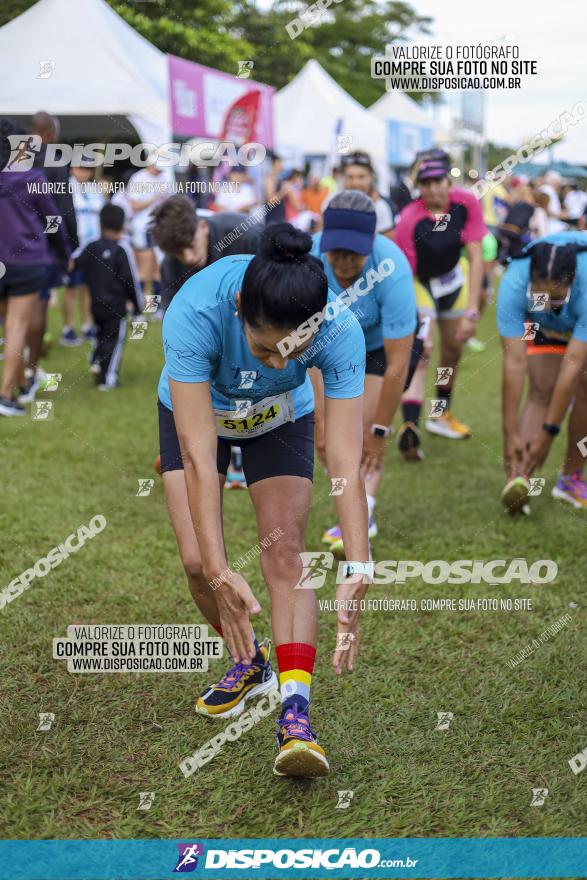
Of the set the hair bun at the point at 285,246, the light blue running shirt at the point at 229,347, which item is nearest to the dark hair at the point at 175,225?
the light blue running shirt at the point at 229,347

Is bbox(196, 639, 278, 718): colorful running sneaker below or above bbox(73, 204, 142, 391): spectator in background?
above

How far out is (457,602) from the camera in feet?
13.7

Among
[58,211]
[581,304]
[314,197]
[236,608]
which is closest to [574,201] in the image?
[314,197]

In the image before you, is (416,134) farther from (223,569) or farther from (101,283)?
(223,569)

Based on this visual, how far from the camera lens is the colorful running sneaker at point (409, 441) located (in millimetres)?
6473

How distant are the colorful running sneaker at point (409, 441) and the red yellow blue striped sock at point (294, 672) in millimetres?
3725

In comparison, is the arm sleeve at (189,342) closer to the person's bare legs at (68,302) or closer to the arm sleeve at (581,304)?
the arm sleeve at (581,304)

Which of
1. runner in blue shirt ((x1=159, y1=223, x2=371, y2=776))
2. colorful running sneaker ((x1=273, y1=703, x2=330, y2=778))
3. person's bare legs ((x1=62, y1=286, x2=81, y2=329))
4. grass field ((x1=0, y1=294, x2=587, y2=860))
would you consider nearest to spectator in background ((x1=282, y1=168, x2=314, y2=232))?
person's bare legs ((x1=62, y1=286, x2=81, y2=329))

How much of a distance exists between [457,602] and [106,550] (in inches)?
70.2

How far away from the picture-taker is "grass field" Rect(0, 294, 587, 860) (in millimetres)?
2674

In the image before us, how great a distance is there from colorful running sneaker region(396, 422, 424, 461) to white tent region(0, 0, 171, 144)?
3.26 metres

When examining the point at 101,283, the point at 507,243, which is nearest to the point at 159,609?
the point at 101,283

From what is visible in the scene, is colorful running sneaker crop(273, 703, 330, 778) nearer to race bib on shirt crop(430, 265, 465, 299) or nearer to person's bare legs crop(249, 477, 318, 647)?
person's bare legs crop(249, 477, 318, 647)

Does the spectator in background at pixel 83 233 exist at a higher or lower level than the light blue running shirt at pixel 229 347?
lower
